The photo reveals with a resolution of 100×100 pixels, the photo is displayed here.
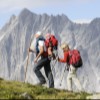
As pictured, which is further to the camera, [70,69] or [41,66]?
[41,66]

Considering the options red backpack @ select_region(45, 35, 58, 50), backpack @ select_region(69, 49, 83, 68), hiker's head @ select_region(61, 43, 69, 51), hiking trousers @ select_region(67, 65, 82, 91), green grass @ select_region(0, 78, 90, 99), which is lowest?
green grass @ select_region(0, 78, 90, 99)

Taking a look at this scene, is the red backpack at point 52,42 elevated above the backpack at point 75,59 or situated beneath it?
elevated above

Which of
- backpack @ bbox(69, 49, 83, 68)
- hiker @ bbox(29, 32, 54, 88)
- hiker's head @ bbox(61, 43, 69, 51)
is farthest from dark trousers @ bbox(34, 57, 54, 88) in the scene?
backpack @ bbox(69, 49, 83, 68)

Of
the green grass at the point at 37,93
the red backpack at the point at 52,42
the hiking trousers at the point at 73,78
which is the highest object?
the red backpack at the point at 52,42

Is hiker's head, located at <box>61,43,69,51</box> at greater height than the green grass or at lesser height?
greater

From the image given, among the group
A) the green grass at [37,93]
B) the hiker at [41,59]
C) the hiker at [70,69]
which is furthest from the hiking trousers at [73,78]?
the green grass at [37,93]

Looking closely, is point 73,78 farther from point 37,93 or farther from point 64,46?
point 37,93

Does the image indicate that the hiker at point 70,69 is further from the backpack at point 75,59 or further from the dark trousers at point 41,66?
the dark trousers at point 41,66

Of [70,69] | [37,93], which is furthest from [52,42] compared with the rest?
[37,93]

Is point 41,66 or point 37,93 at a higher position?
point 41,66

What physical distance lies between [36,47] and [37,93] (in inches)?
218

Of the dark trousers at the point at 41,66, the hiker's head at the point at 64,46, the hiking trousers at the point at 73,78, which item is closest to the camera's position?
the hiker's head at the point at 64,46

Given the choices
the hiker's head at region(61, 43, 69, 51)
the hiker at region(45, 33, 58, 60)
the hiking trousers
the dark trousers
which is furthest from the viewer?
the dark trousers

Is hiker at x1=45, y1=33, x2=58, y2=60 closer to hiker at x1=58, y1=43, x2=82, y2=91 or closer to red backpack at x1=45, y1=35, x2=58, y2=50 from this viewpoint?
red backpack at x1=45, y1=35, x2=58, y2=50
